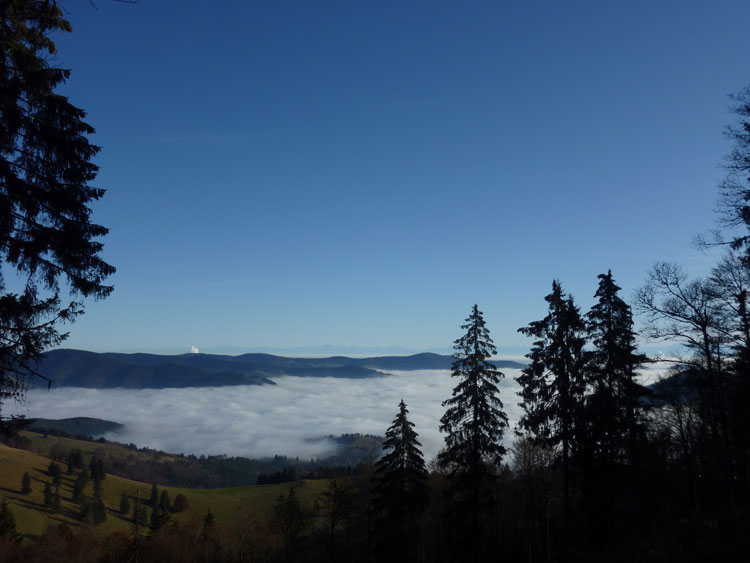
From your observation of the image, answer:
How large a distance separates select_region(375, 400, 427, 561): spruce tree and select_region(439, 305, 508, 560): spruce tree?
2829 millimetres

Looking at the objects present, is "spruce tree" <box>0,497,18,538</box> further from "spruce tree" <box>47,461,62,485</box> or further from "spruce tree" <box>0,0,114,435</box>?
"spruce tree" <box>47,461,62,485</box>

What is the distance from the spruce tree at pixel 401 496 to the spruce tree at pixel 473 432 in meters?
2.83

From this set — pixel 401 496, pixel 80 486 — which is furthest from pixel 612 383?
pixel 80 486

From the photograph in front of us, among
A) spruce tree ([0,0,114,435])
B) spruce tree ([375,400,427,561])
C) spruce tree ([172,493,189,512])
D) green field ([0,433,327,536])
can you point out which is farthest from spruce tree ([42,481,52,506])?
spruce tree ([0,0,114,435])

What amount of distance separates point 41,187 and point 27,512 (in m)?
144

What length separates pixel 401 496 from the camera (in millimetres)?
25266

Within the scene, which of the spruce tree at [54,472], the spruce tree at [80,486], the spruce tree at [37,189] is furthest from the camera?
the spruce tree at [54,472]

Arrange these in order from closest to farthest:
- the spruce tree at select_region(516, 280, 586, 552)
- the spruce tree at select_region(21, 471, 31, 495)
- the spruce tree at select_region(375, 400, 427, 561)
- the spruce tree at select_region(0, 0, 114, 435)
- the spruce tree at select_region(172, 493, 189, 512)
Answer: the spruce tree at select_region(0, 0, 114, 435) → the spruce tree at select_region(516, 280, 586, 552) → the spruce tree at select_region(375, 400, 427, 561) → the spruce tree at select_region(21, 471, 31, 495) → the spruce tree at select_region(172, 493, 189, 512)

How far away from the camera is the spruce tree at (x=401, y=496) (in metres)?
25.1

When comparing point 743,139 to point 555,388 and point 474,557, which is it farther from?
point 474,557

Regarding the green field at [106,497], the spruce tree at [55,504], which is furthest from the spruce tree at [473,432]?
the spruce tree at [55,504]

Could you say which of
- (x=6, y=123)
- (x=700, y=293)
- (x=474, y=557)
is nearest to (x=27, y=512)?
(x=474, y=557)

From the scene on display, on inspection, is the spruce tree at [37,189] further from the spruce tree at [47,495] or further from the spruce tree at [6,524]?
the spruce tree at [47,495]

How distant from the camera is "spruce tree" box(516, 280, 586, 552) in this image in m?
20.6
